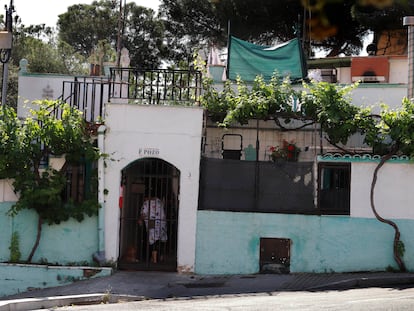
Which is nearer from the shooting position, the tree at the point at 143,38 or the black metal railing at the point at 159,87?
the black metal railing at the point at 159,87

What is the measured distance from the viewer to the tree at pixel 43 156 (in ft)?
42.2

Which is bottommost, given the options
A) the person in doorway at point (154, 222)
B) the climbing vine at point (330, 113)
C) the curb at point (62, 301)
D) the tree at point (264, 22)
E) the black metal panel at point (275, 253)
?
the curb at point (62, 301)

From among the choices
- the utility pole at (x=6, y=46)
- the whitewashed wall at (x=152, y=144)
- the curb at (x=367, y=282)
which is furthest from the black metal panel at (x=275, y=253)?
the utility pole at (x=6, y=46)

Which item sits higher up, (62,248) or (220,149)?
(220,149)

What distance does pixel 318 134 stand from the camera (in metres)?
15.3

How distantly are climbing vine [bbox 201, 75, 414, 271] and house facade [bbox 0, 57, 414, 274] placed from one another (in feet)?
1.20

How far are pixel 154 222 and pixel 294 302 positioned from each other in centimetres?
443

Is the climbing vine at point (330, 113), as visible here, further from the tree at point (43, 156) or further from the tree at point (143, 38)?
the tree at point (143, 38)

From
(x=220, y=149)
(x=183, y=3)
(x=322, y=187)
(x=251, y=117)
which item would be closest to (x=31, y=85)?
(x=220, y=149)

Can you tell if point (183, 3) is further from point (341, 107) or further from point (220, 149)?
point (341, 107)

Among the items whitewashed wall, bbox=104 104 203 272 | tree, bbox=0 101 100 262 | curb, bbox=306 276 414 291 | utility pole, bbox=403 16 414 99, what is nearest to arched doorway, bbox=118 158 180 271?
whitewashed wall, bbox=104 104 203 272

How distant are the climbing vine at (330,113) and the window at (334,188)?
53 cm

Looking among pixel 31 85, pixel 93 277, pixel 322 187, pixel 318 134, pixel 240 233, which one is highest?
pixel 31 85

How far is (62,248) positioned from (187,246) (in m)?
2.56
